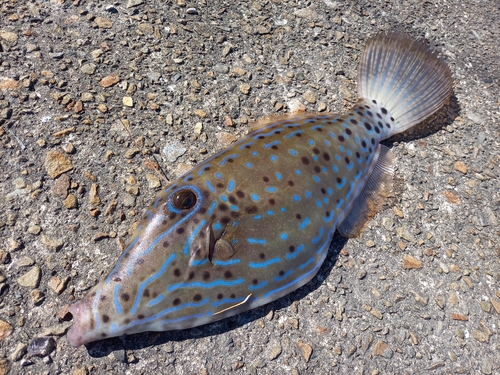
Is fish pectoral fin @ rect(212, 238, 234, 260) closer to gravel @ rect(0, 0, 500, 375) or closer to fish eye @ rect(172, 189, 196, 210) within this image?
fish eye @ rect(172, 189, 196, 210)

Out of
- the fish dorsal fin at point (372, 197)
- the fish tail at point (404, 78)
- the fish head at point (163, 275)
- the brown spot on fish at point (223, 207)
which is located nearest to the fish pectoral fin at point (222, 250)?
the fish head at point (163, 275)

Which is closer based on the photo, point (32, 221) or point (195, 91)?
point (32, 221)

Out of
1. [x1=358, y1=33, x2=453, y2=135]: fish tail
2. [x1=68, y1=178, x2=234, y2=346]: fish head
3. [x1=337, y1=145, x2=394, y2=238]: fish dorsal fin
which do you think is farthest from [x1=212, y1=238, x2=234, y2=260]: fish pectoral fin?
[x1=358, y1=33, x2=453, y2=135]: fish tail

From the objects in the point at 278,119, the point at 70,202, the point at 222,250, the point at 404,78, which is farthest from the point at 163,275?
the point at 404,78

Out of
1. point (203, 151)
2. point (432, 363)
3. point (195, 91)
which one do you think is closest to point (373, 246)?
A: point (432, 363)

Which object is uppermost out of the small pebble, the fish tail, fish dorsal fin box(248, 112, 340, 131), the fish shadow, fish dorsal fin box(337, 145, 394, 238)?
the fish tail

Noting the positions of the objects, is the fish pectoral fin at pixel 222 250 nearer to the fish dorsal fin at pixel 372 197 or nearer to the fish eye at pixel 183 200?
the fish eye at pixel 183 200

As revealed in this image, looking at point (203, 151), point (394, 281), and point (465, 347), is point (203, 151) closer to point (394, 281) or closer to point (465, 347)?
point (394, 281)
